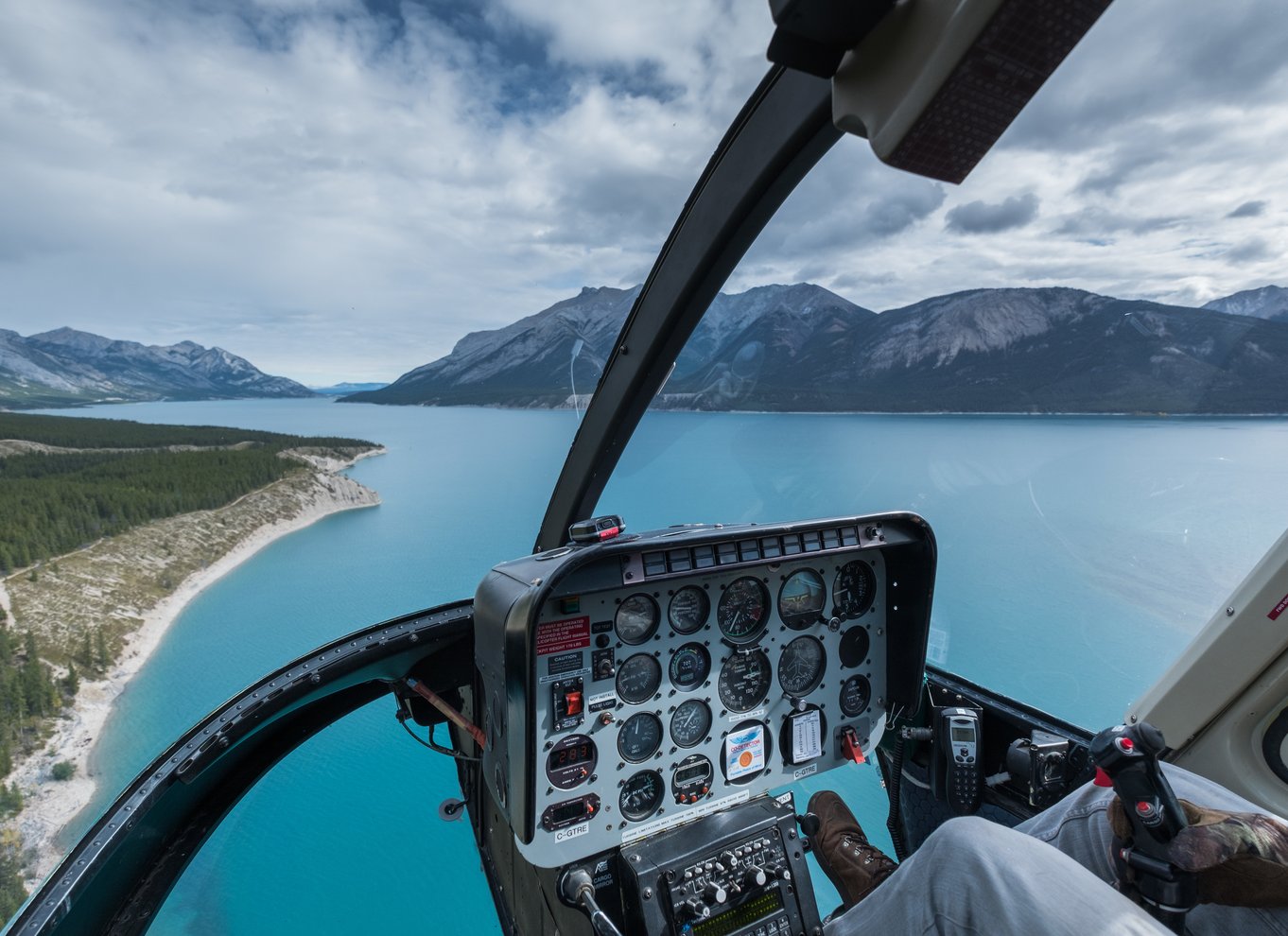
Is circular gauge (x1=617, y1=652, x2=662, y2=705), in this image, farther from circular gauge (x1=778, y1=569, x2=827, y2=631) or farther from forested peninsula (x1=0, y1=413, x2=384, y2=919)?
forested peninsula (x1=0, y1=413, x2=384, y2=919)

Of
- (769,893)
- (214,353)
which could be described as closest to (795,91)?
(769,893)

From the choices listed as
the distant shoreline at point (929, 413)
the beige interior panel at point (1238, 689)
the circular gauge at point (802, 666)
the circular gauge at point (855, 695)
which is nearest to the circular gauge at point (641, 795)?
the circular gauge at point (802, 666)

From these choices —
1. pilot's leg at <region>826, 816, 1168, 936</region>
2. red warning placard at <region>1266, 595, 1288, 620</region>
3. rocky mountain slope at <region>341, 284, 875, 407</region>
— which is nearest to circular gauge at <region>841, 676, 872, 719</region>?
pilot's leg at <region>826, 816, 1168, 936</region>

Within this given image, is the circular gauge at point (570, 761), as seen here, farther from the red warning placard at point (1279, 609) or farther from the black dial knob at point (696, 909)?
the red warning placard at point (1279, 609)

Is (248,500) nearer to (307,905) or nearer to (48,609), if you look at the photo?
(48,609)

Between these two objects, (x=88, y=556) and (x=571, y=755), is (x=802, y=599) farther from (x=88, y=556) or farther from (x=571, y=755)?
(x=88, y=556)

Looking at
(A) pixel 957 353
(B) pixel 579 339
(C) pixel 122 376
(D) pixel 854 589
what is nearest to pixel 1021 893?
(D) pixel 854 589

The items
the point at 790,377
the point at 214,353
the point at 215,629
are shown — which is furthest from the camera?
the point at 214,353
